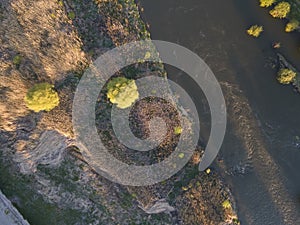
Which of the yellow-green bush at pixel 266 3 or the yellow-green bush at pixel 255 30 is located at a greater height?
the yellow-green bush at pixel 266 3

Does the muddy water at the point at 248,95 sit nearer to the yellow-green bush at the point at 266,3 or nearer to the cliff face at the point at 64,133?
the yellow-green bush at the point at 266,3

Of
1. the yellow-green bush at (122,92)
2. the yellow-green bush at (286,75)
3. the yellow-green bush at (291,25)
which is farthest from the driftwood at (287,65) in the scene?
the yellow-green bush at (122,92)

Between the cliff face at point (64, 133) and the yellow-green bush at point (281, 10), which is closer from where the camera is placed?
the cliff face at point (64, 133)

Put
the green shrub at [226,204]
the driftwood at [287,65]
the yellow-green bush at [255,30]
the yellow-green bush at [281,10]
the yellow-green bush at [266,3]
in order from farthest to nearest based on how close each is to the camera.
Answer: the green shrub at [226,204]
the driftwood at [287,65]
the yellow-green bush at [255,30]
the yellow-green bush at [266,3]
the yellow-green bush at [281,10]

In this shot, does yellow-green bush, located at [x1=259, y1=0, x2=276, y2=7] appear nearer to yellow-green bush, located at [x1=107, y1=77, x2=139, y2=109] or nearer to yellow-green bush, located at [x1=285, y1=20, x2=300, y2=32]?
yellow-green bush, located at [x1=285, y1=20, x2=300, y2=32]

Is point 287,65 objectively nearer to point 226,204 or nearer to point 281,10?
point 281,10

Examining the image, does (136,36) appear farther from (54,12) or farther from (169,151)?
(169,151)

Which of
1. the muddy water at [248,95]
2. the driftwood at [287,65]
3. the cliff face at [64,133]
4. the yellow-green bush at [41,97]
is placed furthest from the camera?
the muddy water at [248,95]
